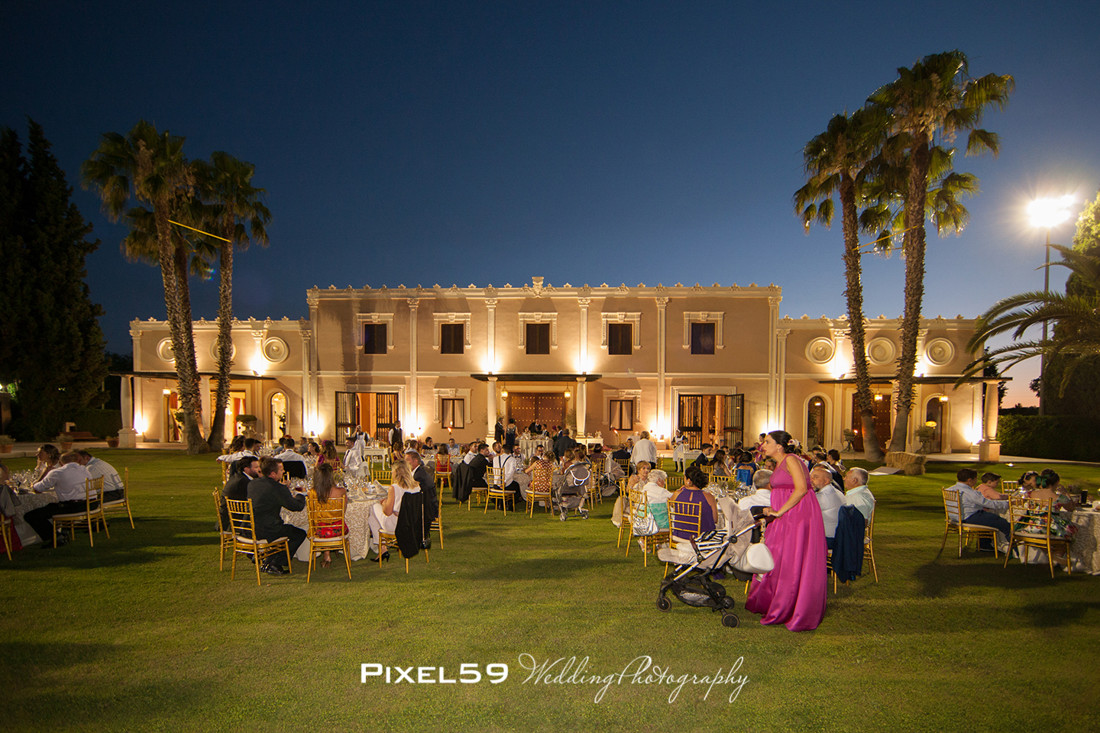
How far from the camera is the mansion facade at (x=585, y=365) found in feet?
66.2

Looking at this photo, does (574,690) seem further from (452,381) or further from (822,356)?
(822,356)

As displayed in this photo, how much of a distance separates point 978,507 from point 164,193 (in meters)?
23.0

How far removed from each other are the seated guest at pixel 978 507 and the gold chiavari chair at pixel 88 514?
12358 millimetres

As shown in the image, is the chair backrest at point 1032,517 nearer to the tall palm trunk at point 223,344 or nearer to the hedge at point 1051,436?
the hedge at point 1051,436

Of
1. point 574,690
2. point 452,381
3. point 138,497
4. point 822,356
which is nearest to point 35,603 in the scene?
point 574,690

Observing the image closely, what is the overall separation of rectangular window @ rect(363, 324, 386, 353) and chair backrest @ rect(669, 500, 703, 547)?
17786 millimetres

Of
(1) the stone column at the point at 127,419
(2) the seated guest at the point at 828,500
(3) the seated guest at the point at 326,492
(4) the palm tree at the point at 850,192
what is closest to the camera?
(2) the seated guest at the point at 828,500

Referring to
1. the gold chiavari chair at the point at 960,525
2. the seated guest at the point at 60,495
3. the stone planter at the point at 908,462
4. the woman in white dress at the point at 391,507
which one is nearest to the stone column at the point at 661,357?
the stone planter at the point at 908,462

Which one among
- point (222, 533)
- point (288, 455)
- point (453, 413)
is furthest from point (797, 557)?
point (453, 413)

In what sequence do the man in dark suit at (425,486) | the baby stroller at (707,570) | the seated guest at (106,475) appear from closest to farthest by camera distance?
the baby stroller at (707,570)
the man in dark suit at (425,486)
the seated guest at (106,475)

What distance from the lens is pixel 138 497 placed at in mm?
11117

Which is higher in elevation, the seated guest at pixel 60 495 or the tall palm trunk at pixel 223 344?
the tall palm trunk at pixel 223 344

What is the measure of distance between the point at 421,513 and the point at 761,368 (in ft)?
Answer: 55.4

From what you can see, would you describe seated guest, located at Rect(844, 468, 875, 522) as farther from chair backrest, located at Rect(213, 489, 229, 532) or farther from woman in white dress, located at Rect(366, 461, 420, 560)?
chair backrest, located at Rect(213, 489, 229, 532)
